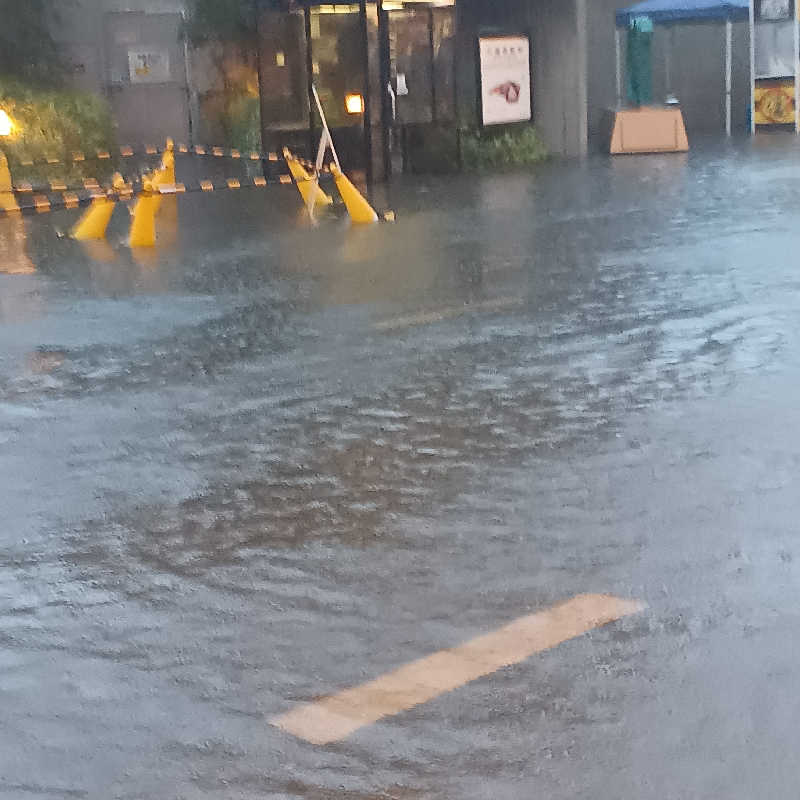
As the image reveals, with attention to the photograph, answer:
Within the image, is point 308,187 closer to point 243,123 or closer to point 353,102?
point 353,102

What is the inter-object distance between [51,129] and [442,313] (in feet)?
44.3

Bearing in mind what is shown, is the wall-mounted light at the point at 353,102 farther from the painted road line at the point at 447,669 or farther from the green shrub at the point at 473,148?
the painted road line at the point at 447,669

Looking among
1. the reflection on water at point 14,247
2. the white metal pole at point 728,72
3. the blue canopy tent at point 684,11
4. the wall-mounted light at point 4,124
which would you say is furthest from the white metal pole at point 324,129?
the white metal pole at point 728,72

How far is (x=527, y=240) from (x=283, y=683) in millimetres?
10748

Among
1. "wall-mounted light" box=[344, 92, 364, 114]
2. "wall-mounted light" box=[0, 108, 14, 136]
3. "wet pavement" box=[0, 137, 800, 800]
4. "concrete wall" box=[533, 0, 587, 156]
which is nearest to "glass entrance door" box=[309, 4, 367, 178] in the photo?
"wall-mounted light" box=[344, 92, 364, 114]

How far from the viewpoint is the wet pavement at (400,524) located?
408cm

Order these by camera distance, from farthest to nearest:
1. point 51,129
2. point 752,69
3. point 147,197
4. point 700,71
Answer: point 700,71 → point 752,69 → point 51,129 → point 147,197

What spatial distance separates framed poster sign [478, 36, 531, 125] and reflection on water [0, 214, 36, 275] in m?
9.35

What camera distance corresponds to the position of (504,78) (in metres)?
25.3

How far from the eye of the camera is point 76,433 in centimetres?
777

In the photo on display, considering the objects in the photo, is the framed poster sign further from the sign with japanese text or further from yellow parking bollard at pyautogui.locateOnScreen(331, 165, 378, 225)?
yellow parking bollard at pyautogui.locateOnScreen(331, 165, 378, 225)

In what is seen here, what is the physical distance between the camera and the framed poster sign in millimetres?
24953

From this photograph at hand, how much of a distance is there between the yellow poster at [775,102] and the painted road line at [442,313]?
1973 centimetres

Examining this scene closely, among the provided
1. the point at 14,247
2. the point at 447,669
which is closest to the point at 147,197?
the point at 14,247
